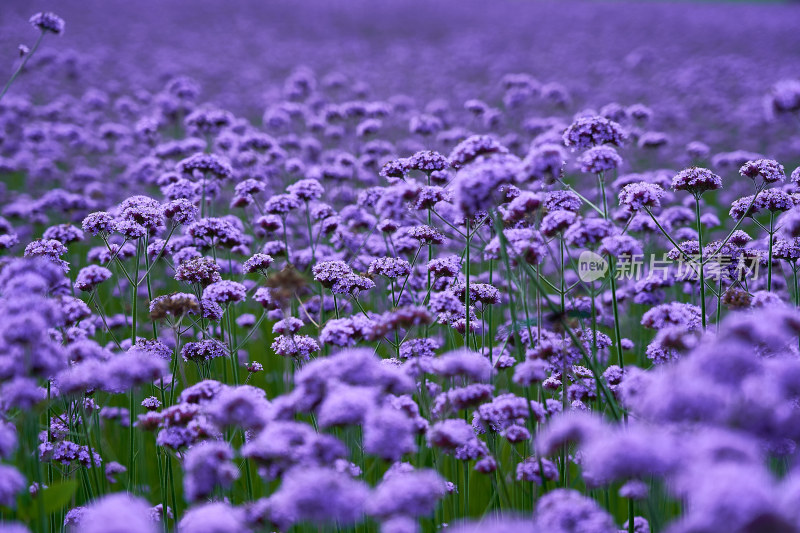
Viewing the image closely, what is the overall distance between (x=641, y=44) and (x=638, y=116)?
28.8 meters

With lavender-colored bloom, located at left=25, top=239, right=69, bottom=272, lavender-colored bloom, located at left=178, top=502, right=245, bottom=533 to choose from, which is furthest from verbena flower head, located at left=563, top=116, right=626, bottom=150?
lavender-colored bloom, located at left=25, top=239, right=69, bottom=272

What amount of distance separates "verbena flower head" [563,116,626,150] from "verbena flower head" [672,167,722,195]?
55cm

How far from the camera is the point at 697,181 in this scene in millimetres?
4977

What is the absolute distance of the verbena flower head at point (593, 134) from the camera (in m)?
4.88

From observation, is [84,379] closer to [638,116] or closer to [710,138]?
[638,116]

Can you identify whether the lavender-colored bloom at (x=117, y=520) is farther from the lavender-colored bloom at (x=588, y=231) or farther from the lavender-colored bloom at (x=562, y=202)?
the lavender-colored bloom at (x=562, y=202)

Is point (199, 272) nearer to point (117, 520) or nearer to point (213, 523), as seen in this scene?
point (213, 523)

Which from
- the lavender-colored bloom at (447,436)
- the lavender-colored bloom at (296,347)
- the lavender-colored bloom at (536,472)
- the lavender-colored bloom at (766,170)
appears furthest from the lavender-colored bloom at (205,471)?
the lavender-colored bloom at (766,170)

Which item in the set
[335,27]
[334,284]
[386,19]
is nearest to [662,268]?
[334,284]

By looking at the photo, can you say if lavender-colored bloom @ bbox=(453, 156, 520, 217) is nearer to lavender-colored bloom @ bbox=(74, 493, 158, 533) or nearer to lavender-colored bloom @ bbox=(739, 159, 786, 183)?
lavender-colored bloom @ bbox=(74, 493, 158, 533)

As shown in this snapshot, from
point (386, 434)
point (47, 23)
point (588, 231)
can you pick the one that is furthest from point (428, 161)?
point (47, 23)

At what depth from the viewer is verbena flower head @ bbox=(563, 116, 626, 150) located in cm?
488

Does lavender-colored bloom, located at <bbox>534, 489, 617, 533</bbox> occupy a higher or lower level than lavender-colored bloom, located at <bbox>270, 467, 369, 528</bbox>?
lower

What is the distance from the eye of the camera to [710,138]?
14.4 m
